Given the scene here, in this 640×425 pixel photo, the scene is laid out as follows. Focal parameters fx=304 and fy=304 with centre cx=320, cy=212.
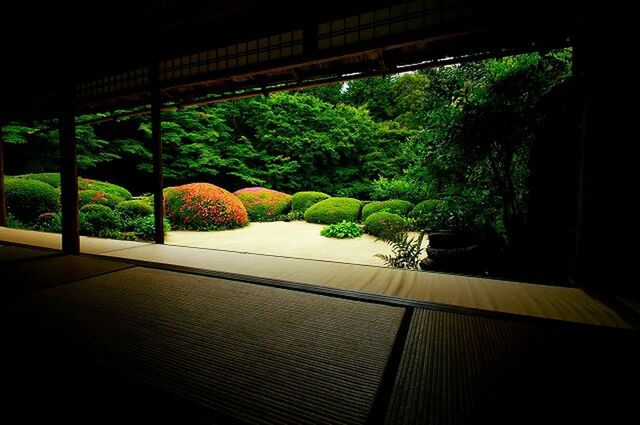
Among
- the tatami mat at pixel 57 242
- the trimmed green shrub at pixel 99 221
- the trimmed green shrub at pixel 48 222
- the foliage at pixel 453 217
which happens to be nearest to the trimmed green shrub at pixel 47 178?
the trimmed green shrub at pixel 48 222

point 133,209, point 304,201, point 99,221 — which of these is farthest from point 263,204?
point 99,221

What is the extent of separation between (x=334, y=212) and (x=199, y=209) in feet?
13.3

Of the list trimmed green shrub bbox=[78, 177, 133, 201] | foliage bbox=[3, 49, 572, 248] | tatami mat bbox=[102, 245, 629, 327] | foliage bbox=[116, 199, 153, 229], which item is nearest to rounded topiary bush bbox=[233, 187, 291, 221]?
foliage bbox=[3, 49, 572, 248]

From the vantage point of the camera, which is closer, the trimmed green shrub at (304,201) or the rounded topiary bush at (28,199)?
the rounded topiary bush at (28,199)

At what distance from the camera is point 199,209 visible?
8758mm

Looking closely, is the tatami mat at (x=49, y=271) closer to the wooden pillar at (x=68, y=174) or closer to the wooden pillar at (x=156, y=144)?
the wooden pillar at (x=68, y=174)

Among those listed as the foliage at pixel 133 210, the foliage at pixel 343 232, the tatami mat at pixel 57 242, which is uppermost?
the foliage at pixel 133 210

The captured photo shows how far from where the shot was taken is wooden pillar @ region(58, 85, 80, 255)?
157 inches

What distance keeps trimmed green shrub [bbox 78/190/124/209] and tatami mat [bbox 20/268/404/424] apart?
6.62 m

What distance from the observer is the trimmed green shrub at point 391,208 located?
9.27 meters

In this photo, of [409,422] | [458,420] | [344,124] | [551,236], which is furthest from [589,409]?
[344,124]

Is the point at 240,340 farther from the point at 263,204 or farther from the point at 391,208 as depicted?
the point at 263,204

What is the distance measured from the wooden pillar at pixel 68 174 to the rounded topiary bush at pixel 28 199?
5.51 metres

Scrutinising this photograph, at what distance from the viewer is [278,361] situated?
157cm
